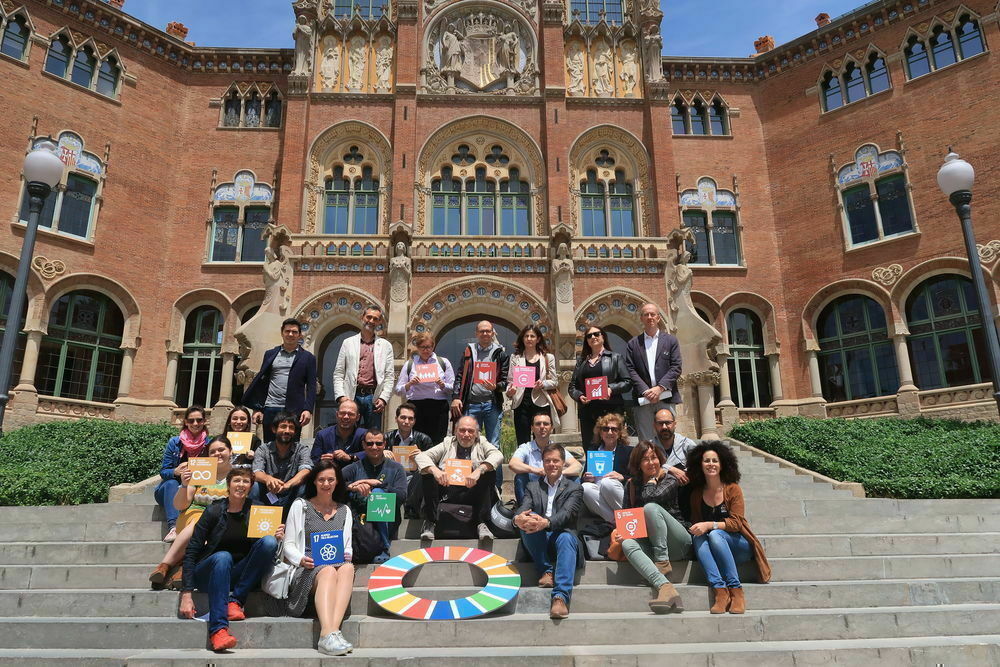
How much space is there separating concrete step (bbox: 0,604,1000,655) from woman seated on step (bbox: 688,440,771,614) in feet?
1.02

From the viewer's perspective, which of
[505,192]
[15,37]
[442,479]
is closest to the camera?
[442,479]

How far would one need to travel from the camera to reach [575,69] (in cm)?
2316

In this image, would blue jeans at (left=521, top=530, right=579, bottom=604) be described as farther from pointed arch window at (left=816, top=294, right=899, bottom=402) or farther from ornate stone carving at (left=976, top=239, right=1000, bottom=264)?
ornate stone carving at (left=976, top=239, right=1000, bottom=264)

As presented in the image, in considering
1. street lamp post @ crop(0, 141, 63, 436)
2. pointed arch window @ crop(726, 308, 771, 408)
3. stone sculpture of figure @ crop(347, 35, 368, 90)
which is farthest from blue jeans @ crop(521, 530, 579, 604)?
stone sculpture of figure @ crop(347, 35, 368, 90)

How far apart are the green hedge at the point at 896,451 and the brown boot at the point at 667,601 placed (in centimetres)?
642

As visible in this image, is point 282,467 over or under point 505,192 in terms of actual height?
under

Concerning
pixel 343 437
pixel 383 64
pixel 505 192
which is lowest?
pixel 343 437

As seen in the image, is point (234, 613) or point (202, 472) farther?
point (202, 472)

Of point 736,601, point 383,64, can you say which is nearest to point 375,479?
point 736,601

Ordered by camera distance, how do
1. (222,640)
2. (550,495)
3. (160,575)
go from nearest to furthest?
1. (222,640)
2. (160,575)
3. (550,495)

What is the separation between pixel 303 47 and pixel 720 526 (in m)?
21.3

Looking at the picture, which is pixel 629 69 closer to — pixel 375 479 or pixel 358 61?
pixel 358 61

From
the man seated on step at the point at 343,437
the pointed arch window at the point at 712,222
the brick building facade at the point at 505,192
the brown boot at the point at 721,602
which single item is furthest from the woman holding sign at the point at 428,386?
the pointed arch window at the point at 712,222

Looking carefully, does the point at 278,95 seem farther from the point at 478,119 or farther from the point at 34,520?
the point at 34,520
